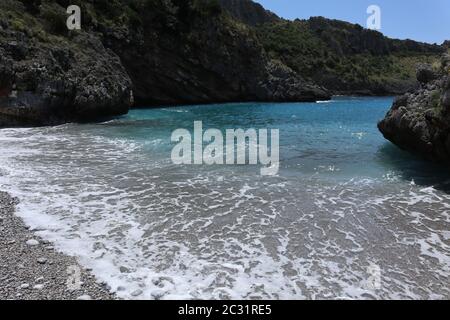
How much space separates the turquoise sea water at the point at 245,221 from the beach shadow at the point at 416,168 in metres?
0.07

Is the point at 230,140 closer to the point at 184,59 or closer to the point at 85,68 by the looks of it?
the point at 85,68

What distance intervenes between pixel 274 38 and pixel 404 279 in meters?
102

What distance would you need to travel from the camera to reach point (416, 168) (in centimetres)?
1505

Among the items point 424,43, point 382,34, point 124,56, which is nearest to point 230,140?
point 124,56

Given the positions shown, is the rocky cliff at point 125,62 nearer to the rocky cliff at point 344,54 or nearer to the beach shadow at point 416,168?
the beach shadow at point 416,168

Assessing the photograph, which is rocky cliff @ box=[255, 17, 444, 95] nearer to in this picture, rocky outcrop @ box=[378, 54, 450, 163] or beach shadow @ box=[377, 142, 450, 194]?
rocky outcrop @ box=[378, 54, 450, 163]

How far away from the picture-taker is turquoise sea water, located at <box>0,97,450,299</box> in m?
6.84

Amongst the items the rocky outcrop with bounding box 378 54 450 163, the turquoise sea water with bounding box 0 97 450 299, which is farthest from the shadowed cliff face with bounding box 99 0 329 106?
the rocky outcrop with bounding box 378 54 450 163

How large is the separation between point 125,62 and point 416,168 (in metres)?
42.8

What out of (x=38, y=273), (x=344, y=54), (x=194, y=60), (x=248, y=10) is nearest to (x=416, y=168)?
(x=38, y=273)

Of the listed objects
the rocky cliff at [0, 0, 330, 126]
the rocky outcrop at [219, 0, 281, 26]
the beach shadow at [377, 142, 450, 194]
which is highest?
the rocky outcrop at [219, 0, 281, 26]

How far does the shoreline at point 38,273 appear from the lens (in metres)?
6.19

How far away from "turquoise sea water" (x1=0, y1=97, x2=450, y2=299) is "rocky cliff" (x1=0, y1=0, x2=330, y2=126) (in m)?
11.2
